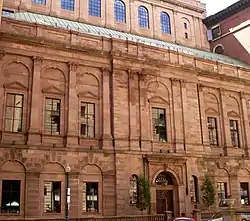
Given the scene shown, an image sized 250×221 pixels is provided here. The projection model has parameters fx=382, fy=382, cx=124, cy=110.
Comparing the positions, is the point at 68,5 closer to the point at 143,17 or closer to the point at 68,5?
the point at 68,5

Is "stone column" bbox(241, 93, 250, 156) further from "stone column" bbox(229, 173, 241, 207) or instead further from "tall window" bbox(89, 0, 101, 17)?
"tall window" bbox(89, 0, 101, 17)

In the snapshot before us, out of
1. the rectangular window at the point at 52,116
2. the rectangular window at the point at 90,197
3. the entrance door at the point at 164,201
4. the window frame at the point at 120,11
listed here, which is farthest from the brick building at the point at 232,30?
the rectangular window at the point at 90,197

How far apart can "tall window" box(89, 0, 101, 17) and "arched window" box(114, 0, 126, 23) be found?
214 cm

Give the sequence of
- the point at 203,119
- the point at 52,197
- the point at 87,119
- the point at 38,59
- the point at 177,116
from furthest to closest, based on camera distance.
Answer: the point at 203,119 < the point at 177,116 < the point at 87,119 < the point at 38,59 < the point at 52,197

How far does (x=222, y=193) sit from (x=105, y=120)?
13.1m

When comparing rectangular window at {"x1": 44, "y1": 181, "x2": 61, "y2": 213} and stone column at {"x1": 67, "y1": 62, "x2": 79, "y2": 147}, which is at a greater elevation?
stone column at {"x1": 67, "y1": 62, "x2": 79, "y2": 147}

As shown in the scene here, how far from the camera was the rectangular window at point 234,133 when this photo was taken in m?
38.0

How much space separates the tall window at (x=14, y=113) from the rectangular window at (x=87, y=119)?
16.2ft

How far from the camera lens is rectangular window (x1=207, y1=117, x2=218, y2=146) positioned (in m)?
36.6

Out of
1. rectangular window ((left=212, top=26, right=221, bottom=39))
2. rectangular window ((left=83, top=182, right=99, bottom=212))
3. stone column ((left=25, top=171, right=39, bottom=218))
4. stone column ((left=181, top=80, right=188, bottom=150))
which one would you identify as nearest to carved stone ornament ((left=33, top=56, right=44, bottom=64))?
stone column ((left=25, top=171, right=39, bottom=218))

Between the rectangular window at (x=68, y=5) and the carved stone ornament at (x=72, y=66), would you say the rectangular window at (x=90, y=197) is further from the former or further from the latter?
the rectangular window at (x=68, y=5)

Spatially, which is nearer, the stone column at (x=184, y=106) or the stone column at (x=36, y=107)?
the stone column at (x=36, y=107)

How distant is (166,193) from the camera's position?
32.2 metres

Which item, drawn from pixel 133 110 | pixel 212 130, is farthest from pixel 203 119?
pixel 133 110
